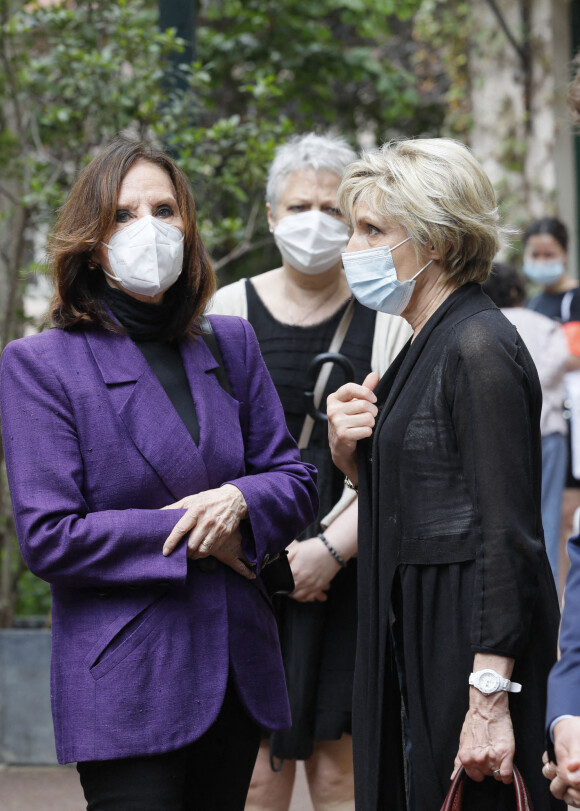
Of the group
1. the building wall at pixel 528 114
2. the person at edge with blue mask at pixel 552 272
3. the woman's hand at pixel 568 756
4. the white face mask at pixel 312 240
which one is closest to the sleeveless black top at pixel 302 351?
the white face mask at pixel 312 240

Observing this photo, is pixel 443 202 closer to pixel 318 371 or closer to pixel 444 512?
pixel 444 512

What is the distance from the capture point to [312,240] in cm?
367

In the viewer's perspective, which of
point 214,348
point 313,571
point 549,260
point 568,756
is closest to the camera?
point 568,756

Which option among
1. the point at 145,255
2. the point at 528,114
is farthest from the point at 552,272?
the point at 145,255

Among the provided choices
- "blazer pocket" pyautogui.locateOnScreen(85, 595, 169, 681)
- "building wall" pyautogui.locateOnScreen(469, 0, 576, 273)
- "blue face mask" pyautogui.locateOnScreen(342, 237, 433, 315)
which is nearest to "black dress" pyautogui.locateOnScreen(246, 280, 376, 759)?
"blue face mask" pyautogui.locateOnScreen(342, 237, 433, 315)

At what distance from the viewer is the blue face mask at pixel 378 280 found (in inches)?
111

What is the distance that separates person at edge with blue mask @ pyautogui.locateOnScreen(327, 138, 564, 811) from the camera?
246cm

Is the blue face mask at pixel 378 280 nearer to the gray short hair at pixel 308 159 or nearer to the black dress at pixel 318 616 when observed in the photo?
the black dress at pixel 318 616

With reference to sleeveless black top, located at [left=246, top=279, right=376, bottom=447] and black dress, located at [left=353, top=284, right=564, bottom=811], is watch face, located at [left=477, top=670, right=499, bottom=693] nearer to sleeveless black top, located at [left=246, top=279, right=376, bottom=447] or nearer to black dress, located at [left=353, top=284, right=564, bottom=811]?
black dress, located at [left=353, top=284, right=564, bottom=811]

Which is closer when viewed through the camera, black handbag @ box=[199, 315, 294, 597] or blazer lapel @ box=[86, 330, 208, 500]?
blazer lapel @ box=[86, 330, 208, 500]

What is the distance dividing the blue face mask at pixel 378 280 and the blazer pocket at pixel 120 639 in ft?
3.06

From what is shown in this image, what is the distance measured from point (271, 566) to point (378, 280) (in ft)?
2.54

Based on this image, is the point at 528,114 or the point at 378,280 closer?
the point at 378,280

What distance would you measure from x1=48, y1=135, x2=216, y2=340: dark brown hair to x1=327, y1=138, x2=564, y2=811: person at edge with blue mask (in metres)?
0.51
